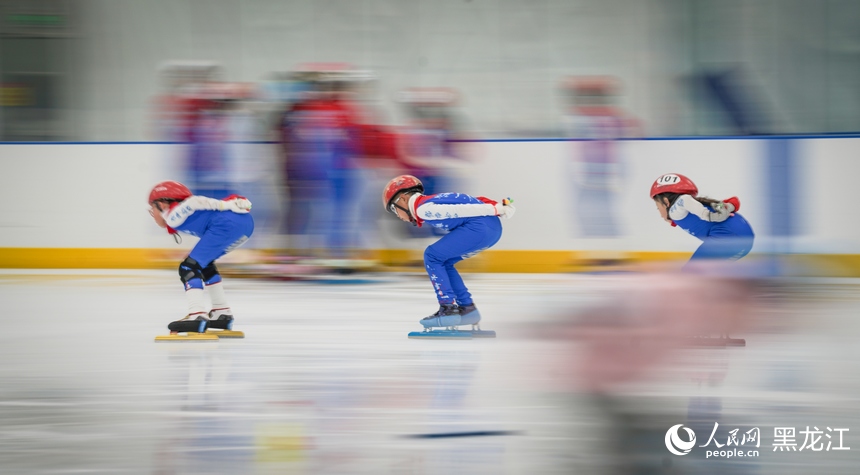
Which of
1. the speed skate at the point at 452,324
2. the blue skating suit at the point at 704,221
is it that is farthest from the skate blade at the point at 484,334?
the blue skating suit at the point at 704,221

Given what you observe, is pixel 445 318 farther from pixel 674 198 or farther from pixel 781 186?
pixel 781 186

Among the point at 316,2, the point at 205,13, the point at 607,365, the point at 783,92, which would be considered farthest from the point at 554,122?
the point at 607,365

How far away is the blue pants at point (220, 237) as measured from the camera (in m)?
5.68

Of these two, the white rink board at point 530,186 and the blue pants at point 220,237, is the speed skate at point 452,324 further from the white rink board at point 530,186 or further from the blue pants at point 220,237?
the white rink board at point 530,186

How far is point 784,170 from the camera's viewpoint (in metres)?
8.41

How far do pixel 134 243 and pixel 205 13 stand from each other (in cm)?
304

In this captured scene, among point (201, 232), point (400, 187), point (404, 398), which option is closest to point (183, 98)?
point (201, 232)

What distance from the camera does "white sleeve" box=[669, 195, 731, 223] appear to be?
225 inches

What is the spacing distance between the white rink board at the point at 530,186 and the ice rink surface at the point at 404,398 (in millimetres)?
2850

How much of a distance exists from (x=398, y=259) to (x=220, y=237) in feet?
11.7

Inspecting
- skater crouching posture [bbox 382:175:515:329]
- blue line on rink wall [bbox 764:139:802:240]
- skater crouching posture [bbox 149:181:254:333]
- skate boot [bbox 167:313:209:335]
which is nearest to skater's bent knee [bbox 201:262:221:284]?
skater crouching posture [bbox 149:181:254:333]

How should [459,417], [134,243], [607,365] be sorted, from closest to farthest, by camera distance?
1. [607,365]
2. [459,417]
3. [134,243]

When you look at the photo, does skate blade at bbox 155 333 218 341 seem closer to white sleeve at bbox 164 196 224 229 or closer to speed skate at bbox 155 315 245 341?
speed skate at bbox 155 315 245 341

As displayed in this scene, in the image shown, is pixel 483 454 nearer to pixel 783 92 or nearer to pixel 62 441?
pixel 62 441
